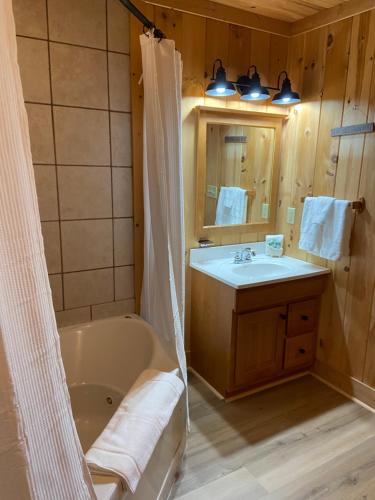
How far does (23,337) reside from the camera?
0.78 m

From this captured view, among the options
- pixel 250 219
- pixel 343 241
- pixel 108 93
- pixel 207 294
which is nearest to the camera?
pixel 108 93

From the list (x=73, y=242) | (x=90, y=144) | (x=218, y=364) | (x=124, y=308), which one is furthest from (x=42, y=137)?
(x=218, y=364)

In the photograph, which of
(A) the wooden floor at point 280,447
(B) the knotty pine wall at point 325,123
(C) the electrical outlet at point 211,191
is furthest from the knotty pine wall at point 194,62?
(A) the wooden floor at point 280,447

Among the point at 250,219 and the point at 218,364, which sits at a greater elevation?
the point at 250,219

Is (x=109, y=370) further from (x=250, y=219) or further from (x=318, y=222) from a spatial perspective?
(x=318, y=222)

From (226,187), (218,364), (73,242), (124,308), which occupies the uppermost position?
(226,187)

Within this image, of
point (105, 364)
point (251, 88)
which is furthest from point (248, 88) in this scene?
point (105, 364)

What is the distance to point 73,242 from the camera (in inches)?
80.3

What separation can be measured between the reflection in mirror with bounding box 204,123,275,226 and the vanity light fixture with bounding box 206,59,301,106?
0.68 feet

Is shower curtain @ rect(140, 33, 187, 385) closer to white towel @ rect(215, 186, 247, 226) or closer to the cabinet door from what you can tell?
the cabinet door

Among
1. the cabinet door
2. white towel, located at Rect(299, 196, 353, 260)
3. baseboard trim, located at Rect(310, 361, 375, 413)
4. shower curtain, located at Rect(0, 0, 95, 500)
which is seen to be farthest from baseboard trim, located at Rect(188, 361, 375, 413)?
shower curtain, located at Rect(0, 0, 95, 500)

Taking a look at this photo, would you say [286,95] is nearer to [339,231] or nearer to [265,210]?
[265,210]

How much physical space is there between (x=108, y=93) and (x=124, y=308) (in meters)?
1.28

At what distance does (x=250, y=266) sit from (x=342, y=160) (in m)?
0.89
